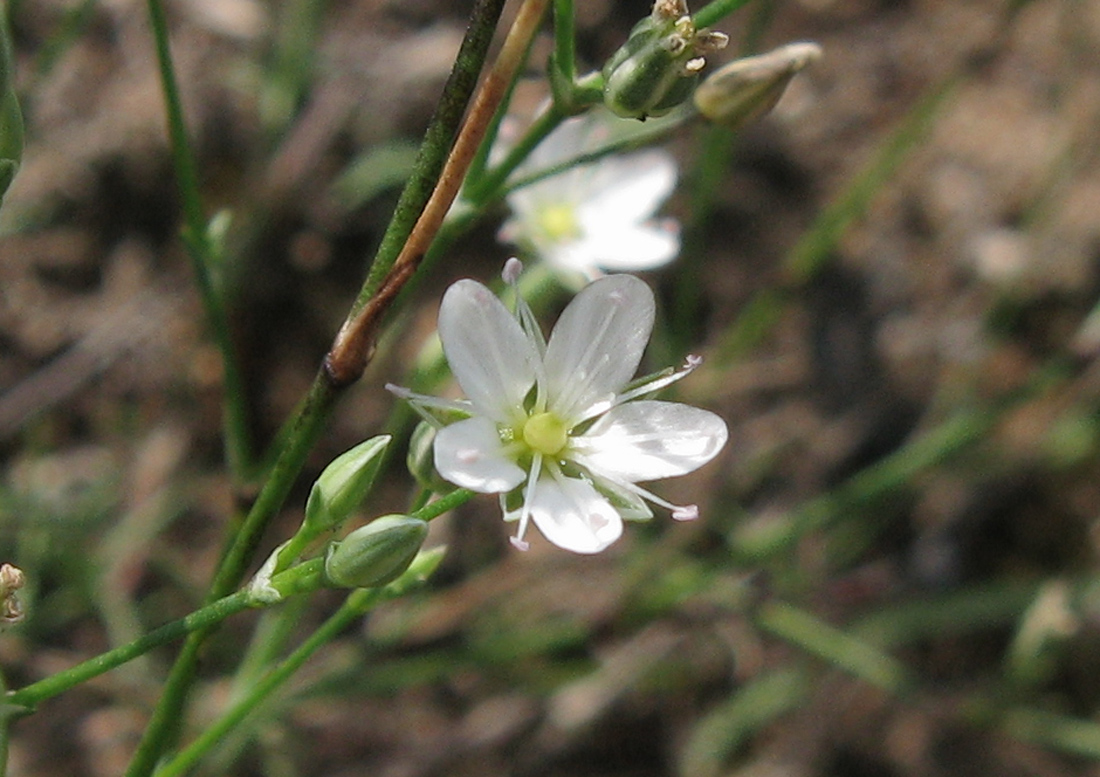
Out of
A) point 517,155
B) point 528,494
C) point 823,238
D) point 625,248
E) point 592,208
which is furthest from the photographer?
point 823,238

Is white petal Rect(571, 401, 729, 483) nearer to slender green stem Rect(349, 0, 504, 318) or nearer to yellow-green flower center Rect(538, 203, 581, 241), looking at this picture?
slender green stem Rect(349, 0, 504, 318)

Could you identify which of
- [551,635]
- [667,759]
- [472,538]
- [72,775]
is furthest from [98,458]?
[667,759]

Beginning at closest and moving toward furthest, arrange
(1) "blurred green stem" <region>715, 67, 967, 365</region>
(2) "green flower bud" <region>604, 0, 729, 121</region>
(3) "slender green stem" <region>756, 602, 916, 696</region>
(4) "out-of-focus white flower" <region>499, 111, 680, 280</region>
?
(2) "green flower bud" <region>604, 0, 729, 121</region>
(4) "out-of-focus white flower" <region>499, 111, 680, 280</region>
(3) "slender green stem" <region>756, 602, 916, 696</region>
(1) "blurred green stem" <region>715, 67, 967, 365</region>

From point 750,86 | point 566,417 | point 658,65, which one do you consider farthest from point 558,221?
point 658,65

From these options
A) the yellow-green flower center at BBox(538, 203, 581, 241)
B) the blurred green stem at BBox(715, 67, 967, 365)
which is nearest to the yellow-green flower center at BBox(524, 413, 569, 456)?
the yellow-green flower center at BBox(538, 203, 581, 241)

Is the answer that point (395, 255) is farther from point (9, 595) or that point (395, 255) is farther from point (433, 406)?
point (9, 595)

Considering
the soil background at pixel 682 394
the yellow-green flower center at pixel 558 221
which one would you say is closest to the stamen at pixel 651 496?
the yellow-green flower center at pixel 558 221

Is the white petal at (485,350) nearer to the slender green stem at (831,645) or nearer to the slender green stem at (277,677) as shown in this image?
the slender green stem at (277,677)

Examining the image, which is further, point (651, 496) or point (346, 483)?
point (651, 496)
